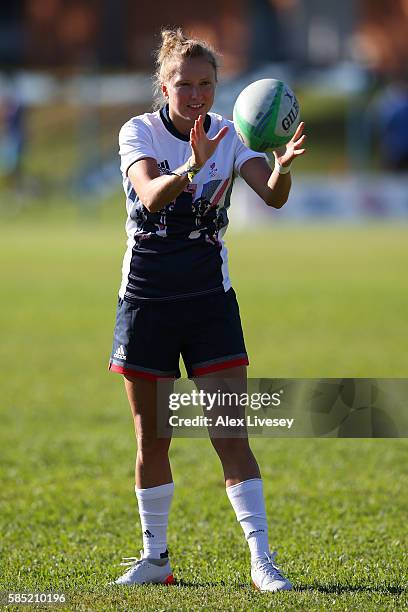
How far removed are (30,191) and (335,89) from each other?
12331 mm

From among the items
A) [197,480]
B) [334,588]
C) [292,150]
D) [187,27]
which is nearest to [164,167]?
[292,150]

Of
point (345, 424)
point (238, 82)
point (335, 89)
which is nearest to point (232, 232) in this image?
point (238, 82)

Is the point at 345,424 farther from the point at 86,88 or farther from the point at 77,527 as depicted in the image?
the point at 86,88

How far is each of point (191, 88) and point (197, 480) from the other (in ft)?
10.5

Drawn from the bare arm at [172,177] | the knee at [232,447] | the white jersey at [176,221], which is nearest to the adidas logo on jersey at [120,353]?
the white jersey at [176,221]

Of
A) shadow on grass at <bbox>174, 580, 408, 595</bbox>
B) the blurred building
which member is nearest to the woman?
shadow on grass at <bbox>174, 580, 408, 595</bbox>

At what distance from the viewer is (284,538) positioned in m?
5.83

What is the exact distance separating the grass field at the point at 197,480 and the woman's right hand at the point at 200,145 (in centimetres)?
176

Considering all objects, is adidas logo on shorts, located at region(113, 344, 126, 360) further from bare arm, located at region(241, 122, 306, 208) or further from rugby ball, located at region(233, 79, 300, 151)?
rugby ball, located at region(233, 79, 300, 151)

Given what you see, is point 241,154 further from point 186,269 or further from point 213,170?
point 186,269

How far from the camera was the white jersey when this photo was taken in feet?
15.8

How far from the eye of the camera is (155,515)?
5.07 meters

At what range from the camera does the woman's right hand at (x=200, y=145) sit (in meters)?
4.47

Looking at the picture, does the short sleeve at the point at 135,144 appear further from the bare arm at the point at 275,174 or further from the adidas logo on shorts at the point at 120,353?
the adidas logo on shorts at the point at 120,353
